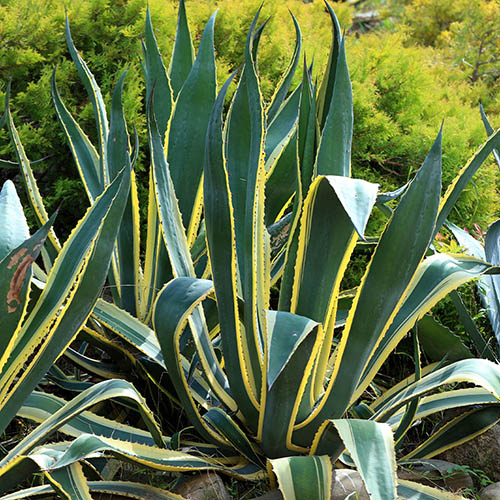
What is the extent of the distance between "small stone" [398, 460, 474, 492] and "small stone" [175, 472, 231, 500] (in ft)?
1.30

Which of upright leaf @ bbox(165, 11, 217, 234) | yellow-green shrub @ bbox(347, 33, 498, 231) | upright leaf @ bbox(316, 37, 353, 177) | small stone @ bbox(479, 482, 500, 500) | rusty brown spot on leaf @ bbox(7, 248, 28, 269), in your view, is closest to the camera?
rusty brown spot on leaf @ bbox(7, 248, 28, 269)

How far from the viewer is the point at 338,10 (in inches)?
151

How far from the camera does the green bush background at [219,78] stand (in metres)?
2.33

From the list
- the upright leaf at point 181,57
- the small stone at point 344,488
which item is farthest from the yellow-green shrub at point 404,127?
the small stone at point 344,488

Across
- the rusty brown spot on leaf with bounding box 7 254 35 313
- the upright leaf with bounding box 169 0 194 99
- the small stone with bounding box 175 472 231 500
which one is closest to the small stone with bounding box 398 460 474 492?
the small stone with bounding box 175 472 231 500

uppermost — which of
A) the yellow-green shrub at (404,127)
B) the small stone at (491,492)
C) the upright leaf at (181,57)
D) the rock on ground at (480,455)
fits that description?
the upright leaf at (181,57)

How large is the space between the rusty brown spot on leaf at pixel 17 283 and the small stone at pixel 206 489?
52 cm

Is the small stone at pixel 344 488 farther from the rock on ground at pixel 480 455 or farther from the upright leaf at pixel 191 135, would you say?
the upright leaf at pixel 191 135

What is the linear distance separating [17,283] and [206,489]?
56 centimetres

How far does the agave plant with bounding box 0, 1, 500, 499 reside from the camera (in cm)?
117

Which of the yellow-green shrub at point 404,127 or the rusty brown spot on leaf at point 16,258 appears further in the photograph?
the yellow-green shrub at point 404,127

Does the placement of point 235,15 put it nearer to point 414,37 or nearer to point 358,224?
point 358,224

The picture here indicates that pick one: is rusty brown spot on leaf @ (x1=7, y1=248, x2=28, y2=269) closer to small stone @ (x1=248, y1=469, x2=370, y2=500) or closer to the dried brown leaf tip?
the dried brown leaf tip

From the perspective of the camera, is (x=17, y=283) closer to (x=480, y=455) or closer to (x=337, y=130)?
(x=337, y=130)
